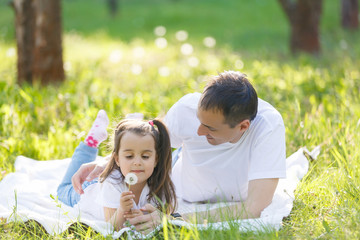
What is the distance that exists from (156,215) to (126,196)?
22cm

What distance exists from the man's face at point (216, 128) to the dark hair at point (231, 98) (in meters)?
0.02

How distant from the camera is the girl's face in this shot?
2.70 metres

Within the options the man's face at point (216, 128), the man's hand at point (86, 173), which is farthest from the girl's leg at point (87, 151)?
the man's face at point (216, 128)

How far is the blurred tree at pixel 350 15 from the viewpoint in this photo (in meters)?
13.4

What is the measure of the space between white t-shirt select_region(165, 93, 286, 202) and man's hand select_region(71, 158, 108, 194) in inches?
17.7

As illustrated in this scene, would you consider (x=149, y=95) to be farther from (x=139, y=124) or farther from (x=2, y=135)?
(x=139, y=124)

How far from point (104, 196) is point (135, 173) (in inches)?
9.0

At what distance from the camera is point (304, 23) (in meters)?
9.06

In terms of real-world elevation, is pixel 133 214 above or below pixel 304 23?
below

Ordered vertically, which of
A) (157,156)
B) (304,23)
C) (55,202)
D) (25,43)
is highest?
(304,23)

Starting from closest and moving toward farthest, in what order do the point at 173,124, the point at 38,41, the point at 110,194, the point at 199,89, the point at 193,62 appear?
the point at 110,194
the point at 173,124
the point at 199,89
the point at 38,41
the point at 193,62

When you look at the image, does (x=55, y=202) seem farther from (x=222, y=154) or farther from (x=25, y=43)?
(x=25, y=43)

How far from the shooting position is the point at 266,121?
2.78 metres

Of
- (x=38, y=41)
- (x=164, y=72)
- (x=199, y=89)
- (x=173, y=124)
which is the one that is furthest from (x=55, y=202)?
(x=164, y=72)
